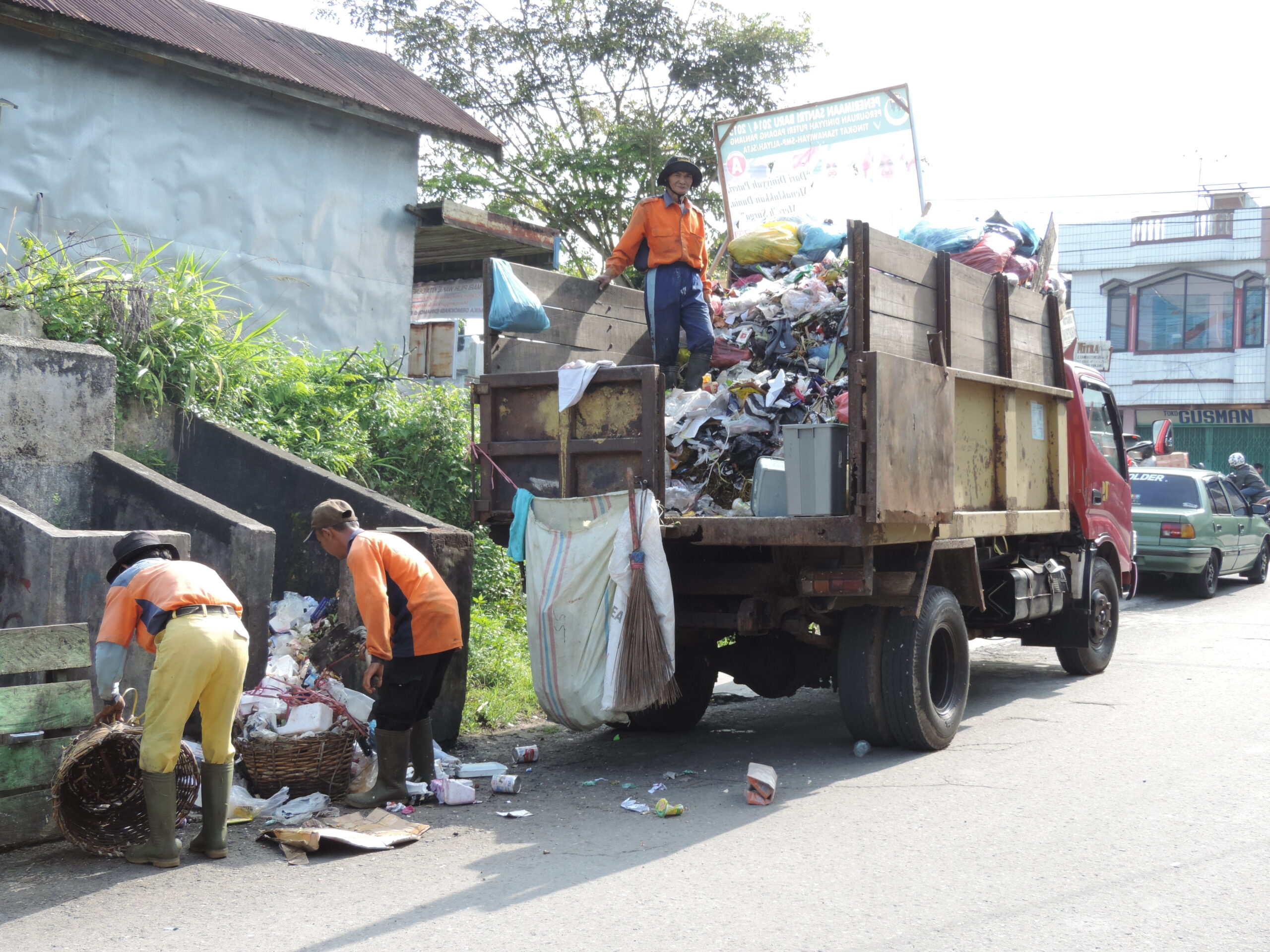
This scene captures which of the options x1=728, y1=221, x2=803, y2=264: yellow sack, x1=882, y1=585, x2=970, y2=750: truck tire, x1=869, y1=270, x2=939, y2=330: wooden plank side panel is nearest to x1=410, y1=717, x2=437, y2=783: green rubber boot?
x1=882, y1=585, x2=970, y2=750: truck tire

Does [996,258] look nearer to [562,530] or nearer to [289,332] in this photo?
[562,530]

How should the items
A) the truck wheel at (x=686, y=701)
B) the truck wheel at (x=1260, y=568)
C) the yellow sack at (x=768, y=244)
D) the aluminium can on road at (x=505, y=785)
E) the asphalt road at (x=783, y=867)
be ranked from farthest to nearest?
the truck wheel at (x=1260, y=568)
the yellow sack at (x=768, y=244)
the truck wheel at (x=686, y=701)
the aluminium can on road at (x=505, y=785)
the asphalt road at (x=783, y=867)

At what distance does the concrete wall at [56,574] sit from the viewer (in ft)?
17.9

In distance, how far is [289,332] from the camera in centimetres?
1245

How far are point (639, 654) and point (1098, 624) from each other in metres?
4.62

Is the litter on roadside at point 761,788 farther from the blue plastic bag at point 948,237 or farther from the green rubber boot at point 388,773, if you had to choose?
the blue plastic bag at point 948,237

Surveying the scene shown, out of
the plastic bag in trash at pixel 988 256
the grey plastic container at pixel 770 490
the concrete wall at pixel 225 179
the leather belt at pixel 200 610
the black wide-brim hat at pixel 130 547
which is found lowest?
the leather belt at pixel 200 610

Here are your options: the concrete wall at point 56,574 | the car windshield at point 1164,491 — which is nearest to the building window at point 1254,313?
the car windshield at point 1164,491

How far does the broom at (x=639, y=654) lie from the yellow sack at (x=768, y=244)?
3064 mm

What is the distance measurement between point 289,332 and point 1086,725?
29.4 ft

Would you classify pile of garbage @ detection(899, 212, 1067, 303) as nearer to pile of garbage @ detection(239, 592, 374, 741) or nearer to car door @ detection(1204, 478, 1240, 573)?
pile of garbage @ detection(239, 592, 374, 741)

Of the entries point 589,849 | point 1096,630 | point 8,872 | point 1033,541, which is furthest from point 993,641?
point 8,872

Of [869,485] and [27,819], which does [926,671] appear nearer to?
[869,485]

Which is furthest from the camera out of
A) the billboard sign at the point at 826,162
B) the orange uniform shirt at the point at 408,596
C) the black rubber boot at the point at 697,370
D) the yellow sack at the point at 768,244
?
the billboard sign at the point at 826,162
